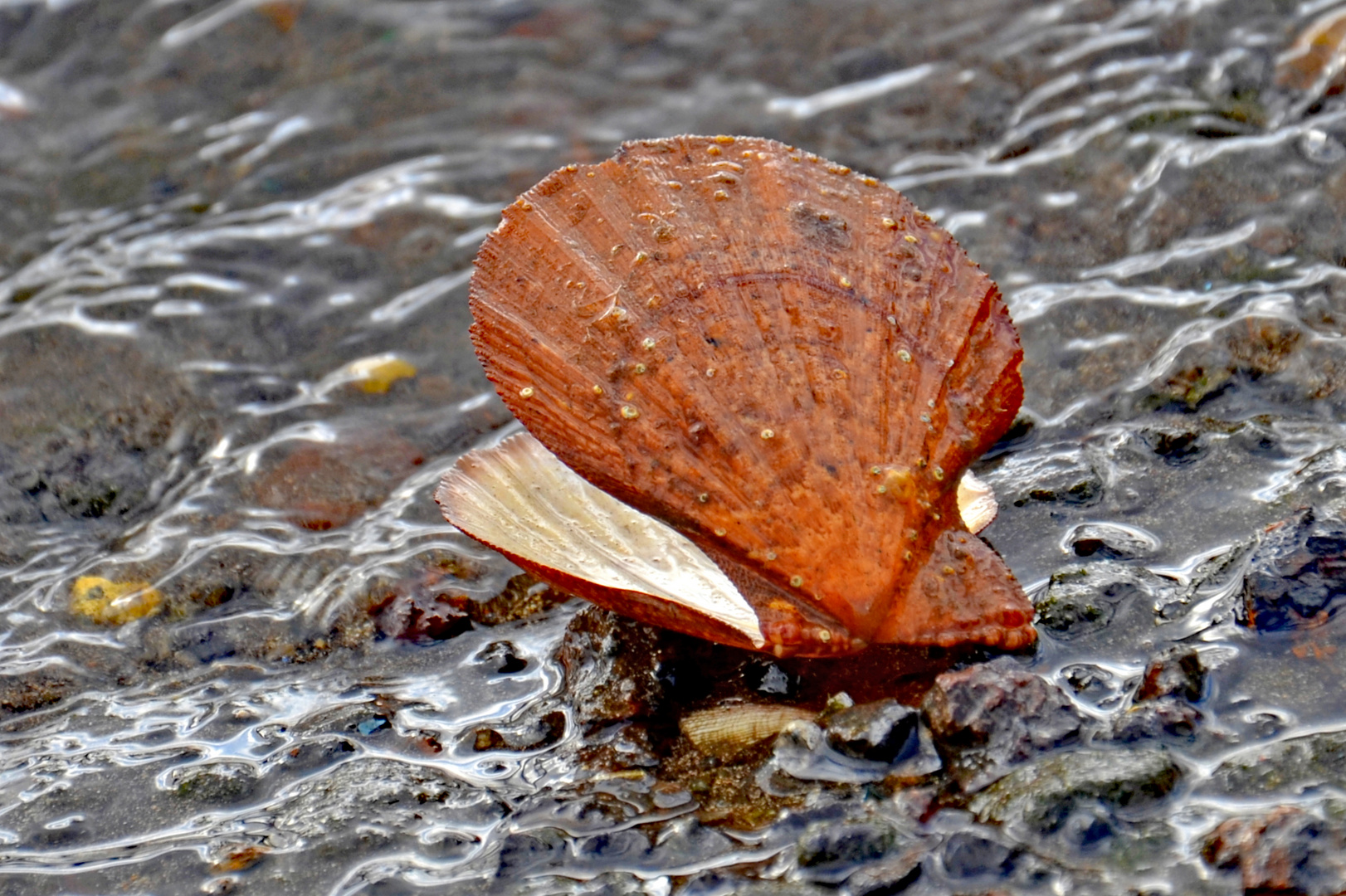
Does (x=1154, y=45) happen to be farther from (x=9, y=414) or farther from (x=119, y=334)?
(x=9, y=414)

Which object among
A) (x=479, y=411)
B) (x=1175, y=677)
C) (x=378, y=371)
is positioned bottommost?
(x=1175, y=677)

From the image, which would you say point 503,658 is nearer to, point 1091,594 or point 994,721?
point 994,721

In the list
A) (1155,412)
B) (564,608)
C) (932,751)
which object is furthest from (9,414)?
(1155,412)

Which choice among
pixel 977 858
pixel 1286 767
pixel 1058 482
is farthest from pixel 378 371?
pixel 1286 767

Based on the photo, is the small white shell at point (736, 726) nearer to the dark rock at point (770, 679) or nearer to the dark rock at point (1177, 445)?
the dark rock at point (770, 679)

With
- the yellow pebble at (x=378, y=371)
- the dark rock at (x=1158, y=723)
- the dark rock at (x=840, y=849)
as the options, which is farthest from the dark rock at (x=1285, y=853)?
the yellow pebble at (x=378, y=371)
